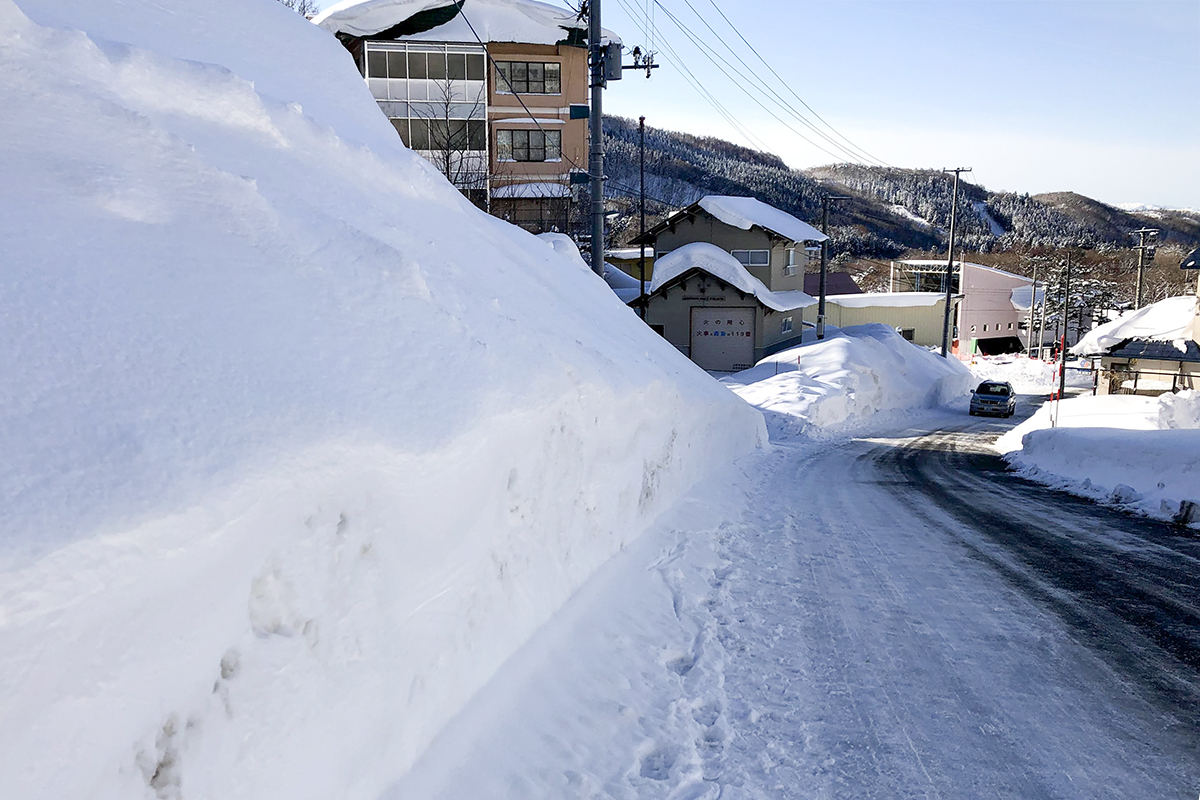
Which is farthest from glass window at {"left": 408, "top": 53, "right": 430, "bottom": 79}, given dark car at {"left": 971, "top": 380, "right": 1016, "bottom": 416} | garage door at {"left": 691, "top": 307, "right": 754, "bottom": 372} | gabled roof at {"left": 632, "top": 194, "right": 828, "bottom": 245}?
dark car at {"left": 971, "top": 380, "right": 1016, "bottom": 416}

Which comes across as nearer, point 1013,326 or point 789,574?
point 789,574

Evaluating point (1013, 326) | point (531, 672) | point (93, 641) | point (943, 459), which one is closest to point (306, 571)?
point (93, 641)

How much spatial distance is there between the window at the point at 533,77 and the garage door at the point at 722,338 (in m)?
12.0

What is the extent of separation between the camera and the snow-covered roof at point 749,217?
3688 centimetres

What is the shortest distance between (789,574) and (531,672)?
3571mm

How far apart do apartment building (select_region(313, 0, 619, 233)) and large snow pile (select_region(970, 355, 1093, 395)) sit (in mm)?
31007

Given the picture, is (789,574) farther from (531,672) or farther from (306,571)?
(306,571)

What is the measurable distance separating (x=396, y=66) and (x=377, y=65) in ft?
2.33

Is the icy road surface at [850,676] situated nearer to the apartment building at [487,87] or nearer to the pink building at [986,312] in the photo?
the apartment building at [487,87]

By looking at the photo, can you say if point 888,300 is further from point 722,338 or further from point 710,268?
point 710,268

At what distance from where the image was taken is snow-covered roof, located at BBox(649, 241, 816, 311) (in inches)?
1374

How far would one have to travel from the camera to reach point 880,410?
31156 millimetres

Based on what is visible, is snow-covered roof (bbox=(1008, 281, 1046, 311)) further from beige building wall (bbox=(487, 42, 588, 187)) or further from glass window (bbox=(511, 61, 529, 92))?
glass window (bbox=(511, 61, 529, 92))

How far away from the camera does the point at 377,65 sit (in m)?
28.9
